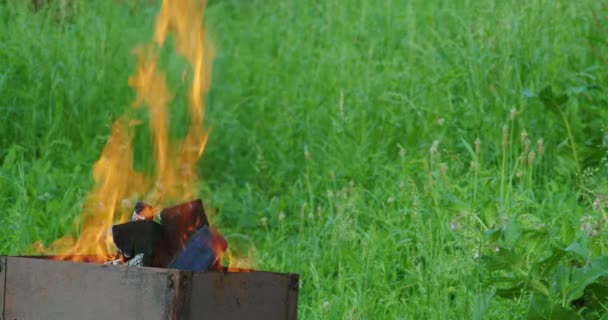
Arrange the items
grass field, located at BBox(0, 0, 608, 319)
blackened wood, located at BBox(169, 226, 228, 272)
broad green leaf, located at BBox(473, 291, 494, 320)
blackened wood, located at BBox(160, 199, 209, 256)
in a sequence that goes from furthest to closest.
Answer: grass field, located at BBox(0, 0, 608, 319) < broad green leaf, located at BBox(473, 291, 494, 320) < blackened wood, located at BBox(160, 199, 209, 256) < blackened wood, located at BBox(169, 226, 228, 272)

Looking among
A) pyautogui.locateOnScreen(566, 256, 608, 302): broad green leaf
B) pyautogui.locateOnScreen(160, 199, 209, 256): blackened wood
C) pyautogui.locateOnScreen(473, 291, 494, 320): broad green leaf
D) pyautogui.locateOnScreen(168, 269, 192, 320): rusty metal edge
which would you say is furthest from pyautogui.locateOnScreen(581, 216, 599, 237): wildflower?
pyautogui.locateOnScreen(168, 269, 192, 320): rusty metal edge

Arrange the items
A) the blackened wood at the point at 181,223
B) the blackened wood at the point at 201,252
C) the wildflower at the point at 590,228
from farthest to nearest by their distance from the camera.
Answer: the wildflower at the point at 590,228
the blackened wood at the point at 181,223
the blackened wood at the point at 201,252

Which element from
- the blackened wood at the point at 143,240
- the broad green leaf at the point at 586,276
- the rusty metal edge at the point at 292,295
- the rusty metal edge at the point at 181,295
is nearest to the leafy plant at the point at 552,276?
the broad green leaf at the point at 586,276

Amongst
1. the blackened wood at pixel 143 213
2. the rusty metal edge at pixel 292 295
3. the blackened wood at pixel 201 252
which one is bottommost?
the rusty metal edge at pixel 292 295

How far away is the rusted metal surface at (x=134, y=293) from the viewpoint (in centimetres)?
241

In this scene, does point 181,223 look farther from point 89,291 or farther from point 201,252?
point 89,291

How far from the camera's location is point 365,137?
5.50 metres

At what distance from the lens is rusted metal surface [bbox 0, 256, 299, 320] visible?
2.41 meters

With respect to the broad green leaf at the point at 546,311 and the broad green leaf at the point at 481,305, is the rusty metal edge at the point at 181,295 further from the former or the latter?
the broad green leaf at the point at 546,311

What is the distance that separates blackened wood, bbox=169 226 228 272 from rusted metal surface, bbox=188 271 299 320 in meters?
0.08

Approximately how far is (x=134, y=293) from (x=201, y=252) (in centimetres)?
22

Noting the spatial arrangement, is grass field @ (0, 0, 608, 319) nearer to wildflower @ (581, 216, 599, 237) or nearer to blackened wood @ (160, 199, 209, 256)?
wildflower @ (581, 216, 599, 237)

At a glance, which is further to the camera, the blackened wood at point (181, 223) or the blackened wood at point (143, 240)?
the blackened wood at point (181, 223)

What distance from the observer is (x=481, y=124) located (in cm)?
543
